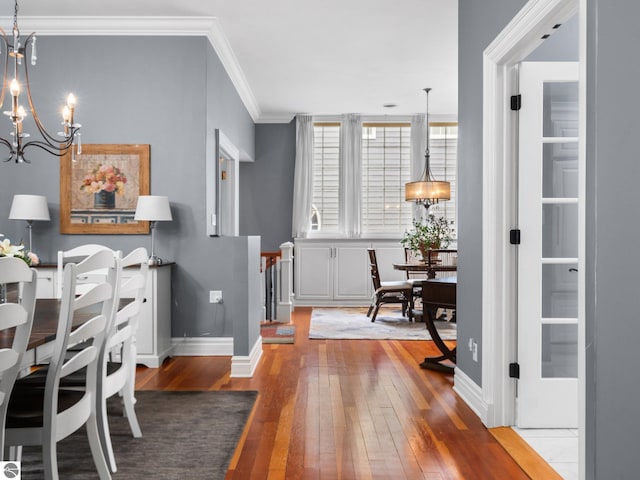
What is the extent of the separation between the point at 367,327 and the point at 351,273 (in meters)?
1.77

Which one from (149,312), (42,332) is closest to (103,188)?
(149,312)

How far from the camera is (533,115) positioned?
111 inches

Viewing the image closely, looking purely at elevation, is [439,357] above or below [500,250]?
below

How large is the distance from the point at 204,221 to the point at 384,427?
2.46m

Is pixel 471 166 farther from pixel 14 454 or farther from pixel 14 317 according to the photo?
pixel 14 454

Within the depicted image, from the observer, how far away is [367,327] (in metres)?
5.88

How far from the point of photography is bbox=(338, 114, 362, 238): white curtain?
762 cm

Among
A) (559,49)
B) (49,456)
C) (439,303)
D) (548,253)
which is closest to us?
(49,456)

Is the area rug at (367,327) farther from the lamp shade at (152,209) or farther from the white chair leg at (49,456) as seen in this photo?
the white chair leg at (49,456)

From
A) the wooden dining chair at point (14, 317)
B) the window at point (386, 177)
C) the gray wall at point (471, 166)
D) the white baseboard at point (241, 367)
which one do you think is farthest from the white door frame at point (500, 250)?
the window at point (386, 177)

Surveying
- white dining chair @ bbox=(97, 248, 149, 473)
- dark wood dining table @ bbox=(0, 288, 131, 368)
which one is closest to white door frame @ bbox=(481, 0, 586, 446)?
white dining chair @ bbox=(97, 248, 149, 473)

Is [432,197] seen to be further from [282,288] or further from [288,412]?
[288,412]

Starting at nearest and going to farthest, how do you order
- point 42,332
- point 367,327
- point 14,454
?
point 42,332
point 14,454
point 367,327

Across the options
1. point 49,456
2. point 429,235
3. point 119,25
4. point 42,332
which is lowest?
point 49,456
